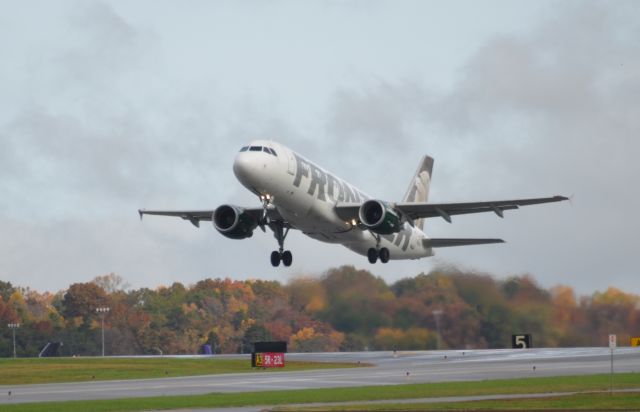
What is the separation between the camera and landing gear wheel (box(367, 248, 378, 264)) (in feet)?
193

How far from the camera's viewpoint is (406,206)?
2189 inches

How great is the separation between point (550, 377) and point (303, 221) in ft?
52.7

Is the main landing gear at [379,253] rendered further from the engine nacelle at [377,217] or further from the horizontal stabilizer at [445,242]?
the horizontal stabilizer at [445,242]

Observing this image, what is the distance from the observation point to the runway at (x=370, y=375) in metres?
56.1

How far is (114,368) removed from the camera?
80.5 meters

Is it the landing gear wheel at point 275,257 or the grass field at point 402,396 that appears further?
the landing gear wheel at point 275,257

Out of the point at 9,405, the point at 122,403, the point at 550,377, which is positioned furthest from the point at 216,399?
the point at 550,377

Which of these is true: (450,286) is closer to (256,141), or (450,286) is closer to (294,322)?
(294,322)

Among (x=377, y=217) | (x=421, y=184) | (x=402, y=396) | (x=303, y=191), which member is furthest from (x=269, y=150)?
(x=421, y=184)

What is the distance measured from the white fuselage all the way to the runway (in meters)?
7.96

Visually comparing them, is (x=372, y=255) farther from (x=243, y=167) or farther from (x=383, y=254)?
(x=243, y=167)

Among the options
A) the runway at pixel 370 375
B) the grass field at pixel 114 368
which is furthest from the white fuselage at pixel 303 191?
the grass field at pixel 114 368

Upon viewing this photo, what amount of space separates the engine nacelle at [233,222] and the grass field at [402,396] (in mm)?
8243

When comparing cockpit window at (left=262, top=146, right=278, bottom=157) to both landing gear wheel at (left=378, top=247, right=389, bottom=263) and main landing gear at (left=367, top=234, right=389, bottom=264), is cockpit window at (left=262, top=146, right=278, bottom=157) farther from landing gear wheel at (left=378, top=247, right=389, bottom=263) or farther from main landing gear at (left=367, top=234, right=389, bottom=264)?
landing gear wheel at (left=378, top=247, right=389, bottom=263)
